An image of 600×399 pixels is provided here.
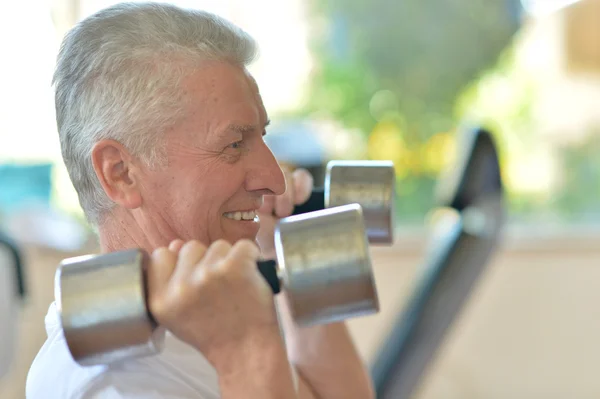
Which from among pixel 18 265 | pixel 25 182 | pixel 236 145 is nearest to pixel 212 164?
pixel 236 145

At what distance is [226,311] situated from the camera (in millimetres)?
887

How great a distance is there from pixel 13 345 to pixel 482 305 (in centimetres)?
206

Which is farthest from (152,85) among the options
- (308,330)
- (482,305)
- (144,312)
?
(482,305)

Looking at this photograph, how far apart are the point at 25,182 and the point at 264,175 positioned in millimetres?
2766

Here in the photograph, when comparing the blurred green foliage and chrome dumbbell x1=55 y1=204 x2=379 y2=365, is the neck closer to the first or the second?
chrome dumbbell x1=55 y1=204 x2=379 y2=365

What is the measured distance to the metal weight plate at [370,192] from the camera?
138 centimetres

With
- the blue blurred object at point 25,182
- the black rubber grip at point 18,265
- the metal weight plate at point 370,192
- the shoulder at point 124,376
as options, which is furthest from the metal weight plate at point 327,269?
the blue blurred object at point 25,182

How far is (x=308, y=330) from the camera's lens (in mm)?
1510

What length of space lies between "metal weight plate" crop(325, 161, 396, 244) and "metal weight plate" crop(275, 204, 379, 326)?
1.45 feet

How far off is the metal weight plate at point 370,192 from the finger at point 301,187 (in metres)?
0.11

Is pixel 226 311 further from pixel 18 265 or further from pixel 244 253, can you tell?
pixel 18 265

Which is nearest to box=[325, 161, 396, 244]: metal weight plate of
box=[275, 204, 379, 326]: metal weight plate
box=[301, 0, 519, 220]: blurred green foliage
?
box=[275, 204, 379, 326]: metal weight plate

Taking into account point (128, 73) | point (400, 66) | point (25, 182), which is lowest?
point (25, 182)

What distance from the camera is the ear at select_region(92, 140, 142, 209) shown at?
1.14 meters
